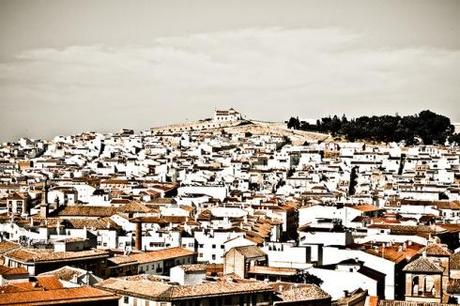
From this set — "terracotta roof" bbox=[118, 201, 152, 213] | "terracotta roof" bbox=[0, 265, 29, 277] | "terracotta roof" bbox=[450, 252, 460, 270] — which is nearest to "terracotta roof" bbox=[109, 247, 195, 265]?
"terracotta roof" bbox=[0, 265, 29, 277]

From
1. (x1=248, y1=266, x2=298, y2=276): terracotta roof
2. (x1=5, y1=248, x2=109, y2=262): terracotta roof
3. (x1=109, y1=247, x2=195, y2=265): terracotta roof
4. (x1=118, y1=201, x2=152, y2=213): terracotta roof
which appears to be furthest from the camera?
(x1=118, y1=201, x2=152, y2=213): terracotta roof

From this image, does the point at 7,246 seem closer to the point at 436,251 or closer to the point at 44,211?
the point at 44,211

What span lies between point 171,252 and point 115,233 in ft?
23.6

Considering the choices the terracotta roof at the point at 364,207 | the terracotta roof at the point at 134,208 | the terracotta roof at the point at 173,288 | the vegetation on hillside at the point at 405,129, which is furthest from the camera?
the vegetation on hillside at the point at 405,129

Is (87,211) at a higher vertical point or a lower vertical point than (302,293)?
higher

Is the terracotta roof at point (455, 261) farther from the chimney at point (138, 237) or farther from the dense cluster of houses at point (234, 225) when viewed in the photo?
the chimney at point (138, 237)

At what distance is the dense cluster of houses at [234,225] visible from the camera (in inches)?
1139

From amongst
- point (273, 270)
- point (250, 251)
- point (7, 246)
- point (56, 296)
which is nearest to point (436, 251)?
point (273, 270)

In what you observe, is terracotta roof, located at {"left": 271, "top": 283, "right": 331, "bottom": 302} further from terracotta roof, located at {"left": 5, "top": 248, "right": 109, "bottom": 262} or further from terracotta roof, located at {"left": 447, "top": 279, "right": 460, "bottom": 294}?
terracotta roof, located at {"left": 5, "top": 248, "right": 109, "bottom": 262}

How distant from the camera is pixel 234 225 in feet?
146

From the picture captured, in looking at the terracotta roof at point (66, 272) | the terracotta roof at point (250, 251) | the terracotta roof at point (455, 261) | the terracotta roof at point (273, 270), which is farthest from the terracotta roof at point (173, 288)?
the terracotta roof at point (455, 261)

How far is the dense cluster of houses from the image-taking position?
28938mm

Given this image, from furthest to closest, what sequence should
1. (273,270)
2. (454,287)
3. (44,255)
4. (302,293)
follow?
(273,270)
(44,255)
(454,287)
(302,293)

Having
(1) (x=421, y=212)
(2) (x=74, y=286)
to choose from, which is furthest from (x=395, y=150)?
(2) (x=74, y=286)
